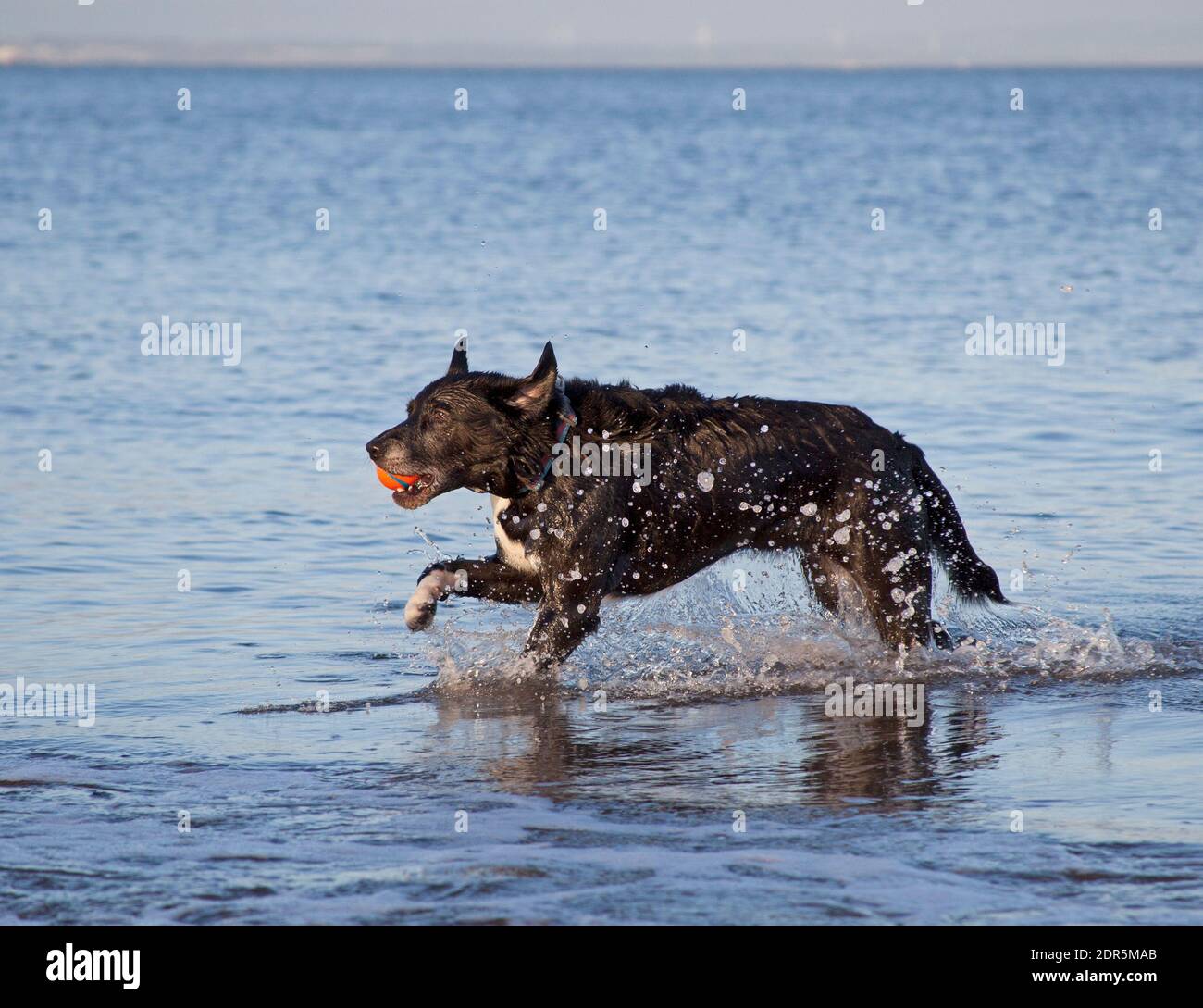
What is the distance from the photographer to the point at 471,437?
738cm

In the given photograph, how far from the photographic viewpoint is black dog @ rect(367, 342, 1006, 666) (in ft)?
24.2

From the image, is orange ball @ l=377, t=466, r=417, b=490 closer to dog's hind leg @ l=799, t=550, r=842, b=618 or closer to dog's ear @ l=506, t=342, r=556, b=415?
dog's ear @ l=506, t=342, r=556, b=415

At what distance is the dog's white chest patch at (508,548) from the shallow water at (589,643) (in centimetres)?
57

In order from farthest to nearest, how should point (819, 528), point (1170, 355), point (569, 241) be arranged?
1. point (569, 241)
2. point (1170, 355)
3. point (819, 528)

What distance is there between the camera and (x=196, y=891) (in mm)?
4969

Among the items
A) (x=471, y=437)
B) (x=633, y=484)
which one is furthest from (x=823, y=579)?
(x=471, y=437)

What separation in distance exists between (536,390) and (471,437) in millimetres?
371

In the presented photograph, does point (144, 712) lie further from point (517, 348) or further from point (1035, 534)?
point (517, 348)

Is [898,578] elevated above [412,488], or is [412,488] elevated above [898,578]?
[412,488]

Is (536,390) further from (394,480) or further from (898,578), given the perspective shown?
(898,578)

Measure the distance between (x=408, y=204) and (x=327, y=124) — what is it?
32.1 metres

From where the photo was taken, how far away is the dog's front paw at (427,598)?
754 centimetres
